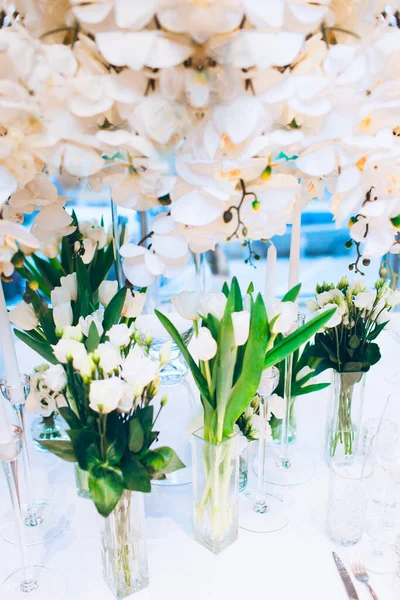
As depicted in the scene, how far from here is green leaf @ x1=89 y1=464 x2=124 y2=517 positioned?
621 mm

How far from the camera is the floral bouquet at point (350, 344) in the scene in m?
0.90

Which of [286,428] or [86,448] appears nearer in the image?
[86,448]

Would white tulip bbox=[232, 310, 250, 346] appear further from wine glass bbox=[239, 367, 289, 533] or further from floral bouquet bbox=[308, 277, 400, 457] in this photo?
floral bouquet bbox=[308, 277, 400, 457]

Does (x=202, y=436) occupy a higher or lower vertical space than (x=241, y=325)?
lower

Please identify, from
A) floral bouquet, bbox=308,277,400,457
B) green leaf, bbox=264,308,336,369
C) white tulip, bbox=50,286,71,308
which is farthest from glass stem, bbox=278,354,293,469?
white tulip, bbox=50,286,71,308

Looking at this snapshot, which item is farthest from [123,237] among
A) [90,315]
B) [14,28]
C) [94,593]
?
[94,593]

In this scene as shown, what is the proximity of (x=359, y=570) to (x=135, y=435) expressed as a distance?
377 mm

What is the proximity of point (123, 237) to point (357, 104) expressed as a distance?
488 mm

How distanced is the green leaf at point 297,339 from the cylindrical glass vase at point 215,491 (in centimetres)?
12

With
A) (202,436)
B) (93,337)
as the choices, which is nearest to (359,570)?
(202,436)

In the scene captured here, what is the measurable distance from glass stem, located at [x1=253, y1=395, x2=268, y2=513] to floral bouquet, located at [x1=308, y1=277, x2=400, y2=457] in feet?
0.53

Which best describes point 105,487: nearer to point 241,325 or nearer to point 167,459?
point 167,459

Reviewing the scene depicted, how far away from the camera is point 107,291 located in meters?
0.85

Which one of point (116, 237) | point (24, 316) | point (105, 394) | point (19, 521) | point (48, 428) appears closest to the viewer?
point (105, 394)
